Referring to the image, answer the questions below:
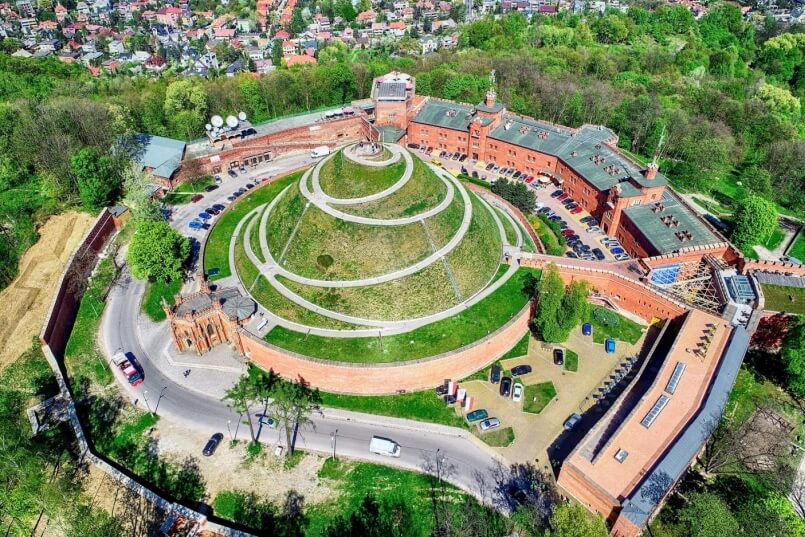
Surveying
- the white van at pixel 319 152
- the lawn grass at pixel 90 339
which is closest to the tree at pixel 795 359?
the lawn grass at pixel 90 339

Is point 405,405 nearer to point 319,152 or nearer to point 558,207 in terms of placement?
point 558,207

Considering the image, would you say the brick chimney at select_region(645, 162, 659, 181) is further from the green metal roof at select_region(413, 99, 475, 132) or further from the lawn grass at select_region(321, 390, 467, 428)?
the lawn grass at select_region(321, 390, 467, 428)

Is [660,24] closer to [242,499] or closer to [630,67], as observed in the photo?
[630,67]

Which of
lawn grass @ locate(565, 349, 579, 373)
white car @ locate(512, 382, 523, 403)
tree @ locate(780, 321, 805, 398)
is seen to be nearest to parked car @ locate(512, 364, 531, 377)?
white car @ locate(512, 382, 523, 403)

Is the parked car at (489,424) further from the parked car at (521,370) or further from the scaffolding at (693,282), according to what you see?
the scaffolding at (693,282)

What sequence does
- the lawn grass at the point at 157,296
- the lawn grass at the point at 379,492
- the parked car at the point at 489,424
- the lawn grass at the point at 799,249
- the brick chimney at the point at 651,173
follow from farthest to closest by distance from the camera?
1. the lawn grass at the point at 799,249
2. the brick chimney at the point at 651,173
3. the lawn grass at the point at 157,296
4. the parked car at the point at 489,424
5. the lawn grass at the point at 379,492

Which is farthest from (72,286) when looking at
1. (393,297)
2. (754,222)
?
(754,222)
